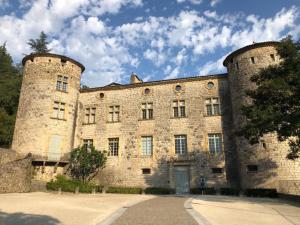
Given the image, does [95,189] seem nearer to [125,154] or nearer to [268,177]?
[125,154]

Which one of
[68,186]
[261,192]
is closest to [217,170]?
[261,192]

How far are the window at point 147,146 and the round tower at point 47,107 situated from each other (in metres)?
6.53

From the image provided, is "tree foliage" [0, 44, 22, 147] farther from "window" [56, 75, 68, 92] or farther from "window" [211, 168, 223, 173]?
"window" [211, 168, 223, 173]

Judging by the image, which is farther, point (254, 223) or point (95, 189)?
point (95, 189)

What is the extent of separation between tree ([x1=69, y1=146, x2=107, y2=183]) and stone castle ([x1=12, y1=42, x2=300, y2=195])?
937 mm

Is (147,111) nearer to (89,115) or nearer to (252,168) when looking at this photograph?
(89,115)

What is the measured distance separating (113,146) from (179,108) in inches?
267

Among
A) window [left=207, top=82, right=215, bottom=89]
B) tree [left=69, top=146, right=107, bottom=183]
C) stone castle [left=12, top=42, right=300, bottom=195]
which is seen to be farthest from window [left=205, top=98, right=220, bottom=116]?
tree [left=69, top=146, right=107, bottom=183]

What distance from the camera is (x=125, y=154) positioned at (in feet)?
74.5

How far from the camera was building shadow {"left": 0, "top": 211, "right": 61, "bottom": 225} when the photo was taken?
24.0 feet

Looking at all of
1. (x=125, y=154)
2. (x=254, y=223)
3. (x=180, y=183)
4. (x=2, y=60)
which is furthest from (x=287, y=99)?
(x=2, y=60)

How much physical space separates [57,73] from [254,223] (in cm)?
2100

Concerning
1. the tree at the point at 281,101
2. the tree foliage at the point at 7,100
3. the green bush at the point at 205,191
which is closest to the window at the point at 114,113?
the green bush at the point at 205,191

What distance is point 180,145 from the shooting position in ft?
71.5
